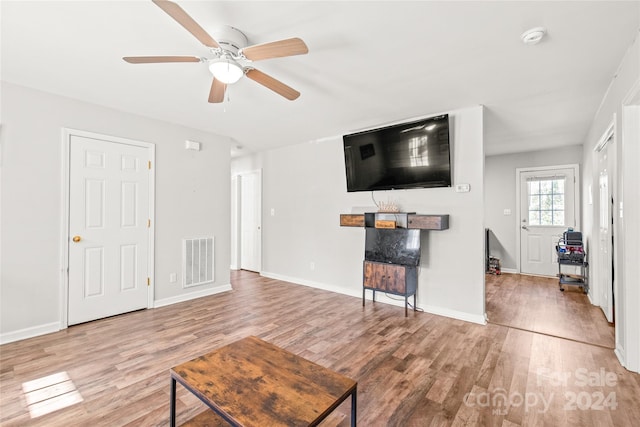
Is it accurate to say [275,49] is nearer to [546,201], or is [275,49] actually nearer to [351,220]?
[351,220]

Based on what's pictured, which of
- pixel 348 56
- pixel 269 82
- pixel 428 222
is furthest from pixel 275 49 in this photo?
pixel 428 222

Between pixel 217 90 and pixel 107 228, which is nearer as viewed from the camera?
pixel 217 90

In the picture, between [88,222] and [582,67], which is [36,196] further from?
[582,67]

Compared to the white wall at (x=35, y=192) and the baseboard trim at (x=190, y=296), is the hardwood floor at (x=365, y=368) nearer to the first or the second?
the baseboard trim at (x=190, y=296)

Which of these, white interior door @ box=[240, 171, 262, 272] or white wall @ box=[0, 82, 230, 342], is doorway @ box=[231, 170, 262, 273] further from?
white wall @ box=[0, 82, 230, 342]

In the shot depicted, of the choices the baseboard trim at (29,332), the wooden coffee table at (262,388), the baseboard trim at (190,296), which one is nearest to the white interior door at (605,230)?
the wooden coffee table at (262,388)

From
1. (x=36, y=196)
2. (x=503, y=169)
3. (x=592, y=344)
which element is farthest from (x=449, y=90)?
(x=36, y=196)

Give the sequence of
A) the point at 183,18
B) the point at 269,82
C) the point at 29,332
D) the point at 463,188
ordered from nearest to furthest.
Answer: the point at 183,18, the point at 269,82, the point at 29,332, the point at 463,188

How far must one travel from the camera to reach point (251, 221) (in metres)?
6.33

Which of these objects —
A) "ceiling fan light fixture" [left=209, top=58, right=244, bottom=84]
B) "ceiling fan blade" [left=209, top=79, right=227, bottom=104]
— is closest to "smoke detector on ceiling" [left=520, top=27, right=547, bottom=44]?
"ceiling fan light fixture" [left=209, top=58, right=244, bottom=84]

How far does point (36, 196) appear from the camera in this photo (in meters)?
2.98

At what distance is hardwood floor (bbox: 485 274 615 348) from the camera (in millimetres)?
3016

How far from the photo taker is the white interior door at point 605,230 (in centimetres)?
310

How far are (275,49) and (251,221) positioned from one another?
489cm
